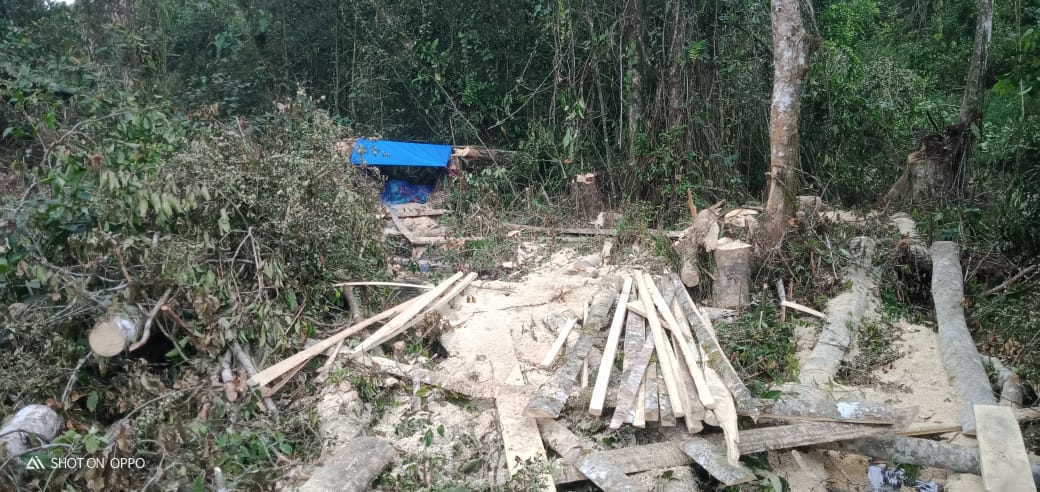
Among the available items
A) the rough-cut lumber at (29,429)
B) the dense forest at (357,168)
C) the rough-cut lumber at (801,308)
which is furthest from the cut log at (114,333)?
the rough-cut lumber at (801,308)

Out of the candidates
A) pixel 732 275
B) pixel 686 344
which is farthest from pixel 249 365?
pixel 732 275

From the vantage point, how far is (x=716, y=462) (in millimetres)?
3469

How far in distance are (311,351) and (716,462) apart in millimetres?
2725

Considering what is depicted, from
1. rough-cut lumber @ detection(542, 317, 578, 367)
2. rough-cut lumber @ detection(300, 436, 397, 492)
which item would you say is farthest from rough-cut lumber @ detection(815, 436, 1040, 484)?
rough-cut lumber @ detection(300, 436, 397, 492)

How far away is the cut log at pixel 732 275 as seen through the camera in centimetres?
570

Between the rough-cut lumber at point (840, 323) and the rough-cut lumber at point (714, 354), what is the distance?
1.41 ft

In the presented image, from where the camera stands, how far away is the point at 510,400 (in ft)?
13.6

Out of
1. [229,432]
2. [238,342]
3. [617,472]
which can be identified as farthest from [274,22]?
[617,472]

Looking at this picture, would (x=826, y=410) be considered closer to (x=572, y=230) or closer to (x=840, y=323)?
(x=840, y=323)

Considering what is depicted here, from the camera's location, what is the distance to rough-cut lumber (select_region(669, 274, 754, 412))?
387 cm

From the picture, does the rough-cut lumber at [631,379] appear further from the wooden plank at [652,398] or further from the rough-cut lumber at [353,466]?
the rough-cut lumber at [353,466]

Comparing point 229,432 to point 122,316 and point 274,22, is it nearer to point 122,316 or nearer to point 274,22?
point 122,316

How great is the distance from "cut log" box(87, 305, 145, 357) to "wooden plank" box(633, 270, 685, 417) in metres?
3.17

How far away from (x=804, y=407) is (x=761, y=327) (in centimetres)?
155
